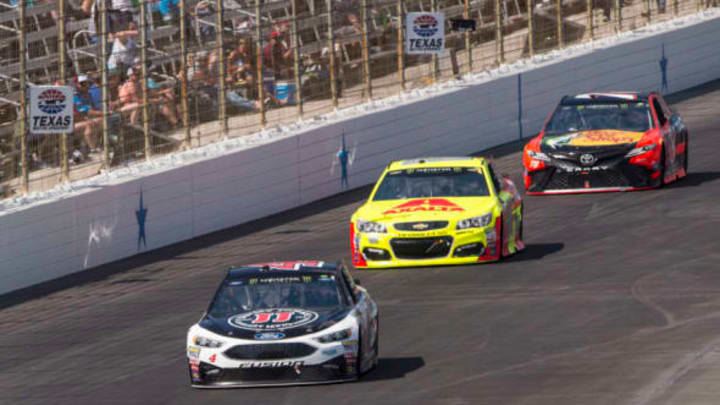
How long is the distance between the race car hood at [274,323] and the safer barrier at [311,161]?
23.5 ft

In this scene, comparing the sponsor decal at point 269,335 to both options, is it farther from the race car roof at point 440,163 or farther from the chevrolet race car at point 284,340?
the race car roof at point 440,163

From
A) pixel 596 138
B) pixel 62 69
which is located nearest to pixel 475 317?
pixel 62 69

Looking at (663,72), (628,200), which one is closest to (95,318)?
(628,200)

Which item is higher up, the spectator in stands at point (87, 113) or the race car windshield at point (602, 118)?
the spectator in stands at point (87, 113)

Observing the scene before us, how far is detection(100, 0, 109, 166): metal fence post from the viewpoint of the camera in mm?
21109

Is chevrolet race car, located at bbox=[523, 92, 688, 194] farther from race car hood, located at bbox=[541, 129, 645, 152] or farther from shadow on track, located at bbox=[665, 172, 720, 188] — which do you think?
shadow on track, located at bbox=[665, 172, 720, 188]

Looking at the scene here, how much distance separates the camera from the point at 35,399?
12.9 meters

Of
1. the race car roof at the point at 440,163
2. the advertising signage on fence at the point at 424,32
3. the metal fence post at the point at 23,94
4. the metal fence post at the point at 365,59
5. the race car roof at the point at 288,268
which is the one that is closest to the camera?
the race car roof at the point at 288,268

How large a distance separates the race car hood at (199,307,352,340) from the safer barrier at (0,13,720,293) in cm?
715

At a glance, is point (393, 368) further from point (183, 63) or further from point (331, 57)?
point (331, 57)

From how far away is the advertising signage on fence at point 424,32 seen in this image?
92.3 feet

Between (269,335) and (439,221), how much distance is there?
6073 millimetres


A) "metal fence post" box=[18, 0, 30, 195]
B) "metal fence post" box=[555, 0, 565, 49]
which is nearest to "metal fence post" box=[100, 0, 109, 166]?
"metal fence post" box=[18, 0, 30, 195]

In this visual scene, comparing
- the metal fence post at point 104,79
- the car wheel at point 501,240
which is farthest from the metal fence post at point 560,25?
the car wheel at point 501,240
